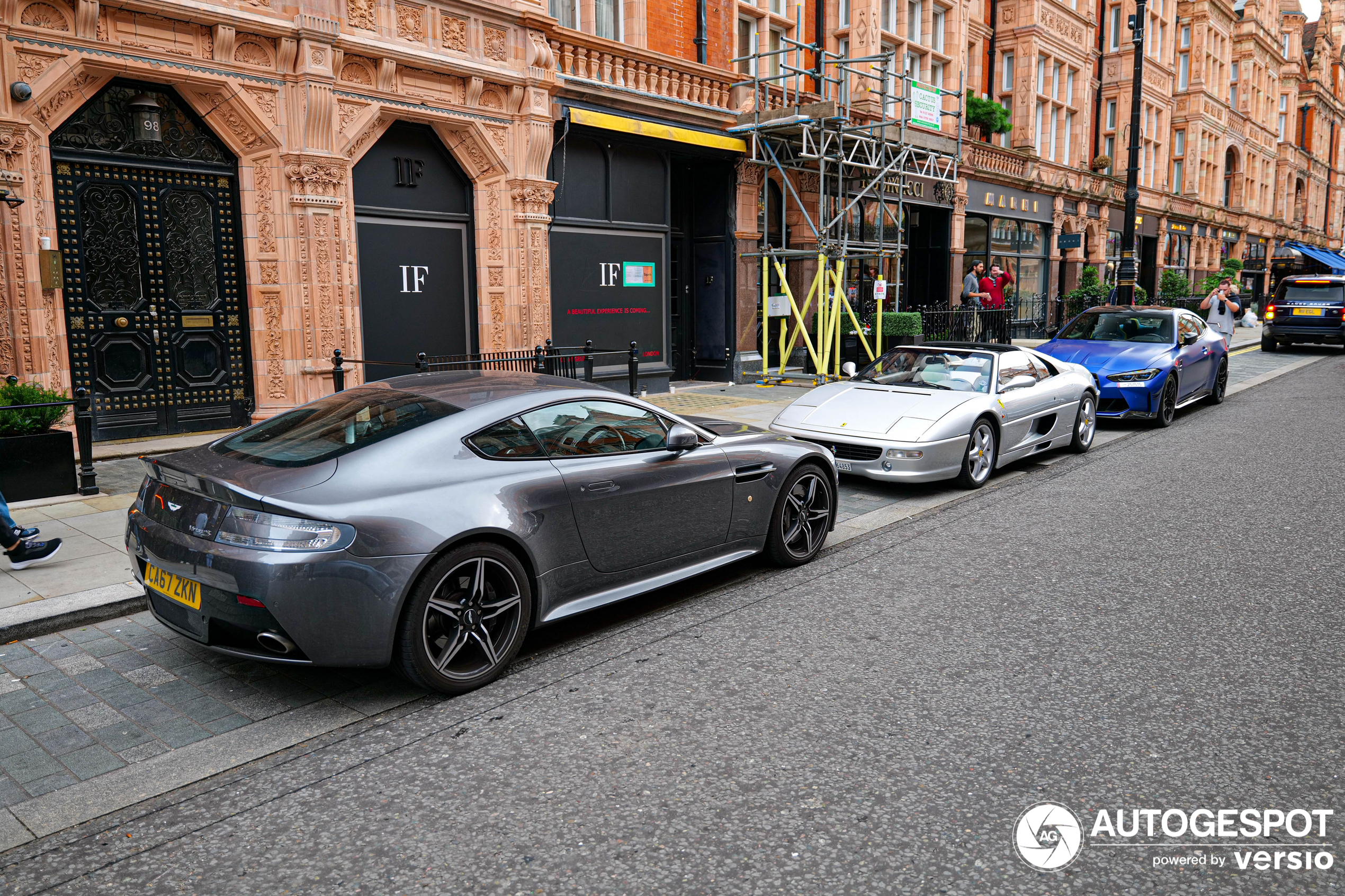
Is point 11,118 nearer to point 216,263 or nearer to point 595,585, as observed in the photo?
point 216,263

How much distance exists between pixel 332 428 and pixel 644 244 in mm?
11523

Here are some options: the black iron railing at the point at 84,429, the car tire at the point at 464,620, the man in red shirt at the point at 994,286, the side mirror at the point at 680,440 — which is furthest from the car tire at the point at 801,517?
the man in red shirt at the point at 994,286

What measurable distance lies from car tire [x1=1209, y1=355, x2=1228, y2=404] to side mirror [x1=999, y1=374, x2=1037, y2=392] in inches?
267

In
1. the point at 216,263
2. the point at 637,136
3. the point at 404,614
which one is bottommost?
the point at 404,614

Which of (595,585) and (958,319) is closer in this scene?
(595,585)

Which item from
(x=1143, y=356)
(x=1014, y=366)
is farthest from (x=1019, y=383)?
(x=1143, y=356)

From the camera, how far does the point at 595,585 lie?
499 cm

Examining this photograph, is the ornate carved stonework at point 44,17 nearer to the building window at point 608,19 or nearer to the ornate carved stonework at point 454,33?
the ornate carved stonework at point 454,33

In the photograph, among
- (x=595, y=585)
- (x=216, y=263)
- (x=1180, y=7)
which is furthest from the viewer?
(x=1180, y=7)

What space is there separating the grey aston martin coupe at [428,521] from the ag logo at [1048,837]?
237 cm

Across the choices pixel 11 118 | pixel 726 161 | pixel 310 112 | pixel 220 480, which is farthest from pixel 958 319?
pixel 220 480

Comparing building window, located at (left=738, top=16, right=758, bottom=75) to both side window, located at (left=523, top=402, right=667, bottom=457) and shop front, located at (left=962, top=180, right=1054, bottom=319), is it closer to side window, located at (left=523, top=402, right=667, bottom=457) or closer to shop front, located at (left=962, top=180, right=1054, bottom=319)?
shop front, located at (left=962, top=180, right=1054, bottom=319)

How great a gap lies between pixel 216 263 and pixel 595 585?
26.0 ft

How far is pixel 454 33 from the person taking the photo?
40.4 feet
